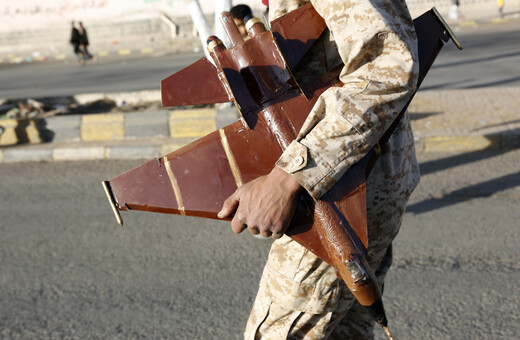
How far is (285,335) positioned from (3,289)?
250 cm

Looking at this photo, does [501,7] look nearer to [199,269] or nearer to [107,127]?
[107,127]

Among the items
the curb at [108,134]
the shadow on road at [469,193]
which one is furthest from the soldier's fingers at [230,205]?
the curb at [108,134]

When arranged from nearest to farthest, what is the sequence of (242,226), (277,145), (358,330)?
(242,226)
(277,145)
(358,330)

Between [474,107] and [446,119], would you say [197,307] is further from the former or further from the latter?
[474,107]

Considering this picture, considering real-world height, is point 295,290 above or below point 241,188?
below

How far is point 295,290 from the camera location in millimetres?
1707

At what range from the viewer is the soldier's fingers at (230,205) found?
1.55 meters

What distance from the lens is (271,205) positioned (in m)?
1.46

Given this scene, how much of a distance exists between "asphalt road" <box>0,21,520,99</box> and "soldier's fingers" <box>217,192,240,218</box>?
8365 mm

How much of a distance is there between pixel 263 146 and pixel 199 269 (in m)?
2.21

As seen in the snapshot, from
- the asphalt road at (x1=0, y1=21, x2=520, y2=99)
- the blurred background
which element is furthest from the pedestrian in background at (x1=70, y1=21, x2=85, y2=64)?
the blurred background

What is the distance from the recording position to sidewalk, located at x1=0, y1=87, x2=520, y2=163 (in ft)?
19.2

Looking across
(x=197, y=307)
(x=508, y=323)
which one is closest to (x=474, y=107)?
(x=508, y=323)

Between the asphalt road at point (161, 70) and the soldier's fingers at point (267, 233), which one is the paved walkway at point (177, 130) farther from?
the soldier's fingers at point (267, 233)
